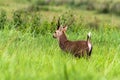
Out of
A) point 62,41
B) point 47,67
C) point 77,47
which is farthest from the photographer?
point 62,41

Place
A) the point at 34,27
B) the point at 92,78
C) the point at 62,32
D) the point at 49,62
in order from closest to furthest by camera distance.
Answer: the point at 92,78 → the point at 49,62 → the point at 62,32 → the point at 34,27

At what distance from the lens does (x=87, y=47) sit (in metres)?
8.44

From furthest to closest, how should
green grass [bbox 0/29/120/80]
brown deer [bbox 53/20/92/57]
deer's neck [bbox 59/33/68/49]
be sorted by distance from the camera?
deer's neck [bbox 59/33/68/49] → brown deer [bbox 53/20/92/57] → green grass [bbox 0/29/120/80]

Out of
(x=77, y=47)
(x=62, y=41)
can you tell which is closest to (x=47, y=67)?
(x=77, y=47)

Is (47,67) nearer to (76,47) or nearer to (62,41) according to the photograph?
(76,47)

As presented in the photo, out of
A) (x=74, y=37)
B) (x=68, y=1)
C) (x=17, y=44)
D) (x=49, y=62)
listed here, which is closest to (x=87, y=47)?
(x=17, y=44)

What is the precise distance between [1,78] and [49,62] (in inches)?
52.0

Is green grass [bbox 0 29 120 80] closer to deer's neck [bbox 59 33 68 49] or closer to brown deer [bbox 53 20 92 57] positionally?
brown deer [bbox 53 20 92 57]

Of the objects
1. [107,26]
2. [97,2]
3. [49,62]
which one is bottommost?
[97,2]

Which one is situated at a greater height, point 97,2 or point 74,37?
point 74,37

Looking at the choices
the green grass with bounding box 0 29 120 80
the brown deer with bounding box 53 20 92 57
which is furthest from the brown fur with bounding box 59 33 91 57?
the green grass with bounding box 0 29 120 80

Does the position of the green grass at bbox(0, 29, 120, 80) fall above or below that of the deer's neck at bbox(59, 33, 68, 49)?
above

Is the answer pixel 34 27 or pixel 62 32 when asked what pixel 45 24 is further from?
pixel 62 32

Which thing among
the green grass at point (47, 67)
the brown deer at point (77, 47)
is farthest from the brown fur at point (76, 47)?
the green grass at point (47, 67)
